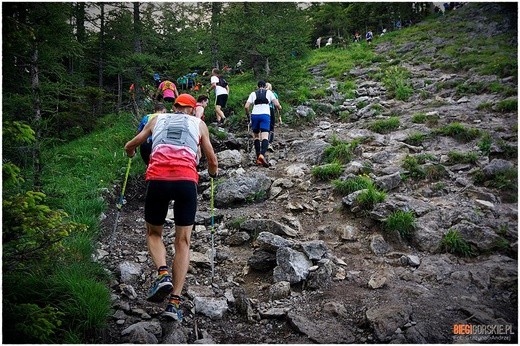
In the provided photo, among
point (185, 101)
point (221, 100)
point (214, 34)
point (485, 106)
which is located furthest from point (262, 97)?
point (214, 34)

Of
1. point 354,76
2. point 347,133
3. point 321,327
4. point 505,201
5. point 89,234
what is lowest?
point 321,327

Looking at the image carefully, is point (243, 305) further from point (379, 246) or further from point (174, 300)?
point (379, 246)

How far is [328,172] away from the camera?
761 cm

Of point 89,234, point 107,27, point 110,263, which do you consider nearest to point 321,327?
point 110,263

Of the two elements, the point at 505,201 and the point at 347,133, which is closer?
the point at 505,201

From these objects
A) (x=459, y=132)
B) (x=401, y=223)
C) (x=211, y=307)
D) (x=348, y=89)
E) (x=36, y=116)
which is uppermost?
(x=348, y=89)

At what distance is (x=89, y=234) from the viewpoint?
5207 millimetres

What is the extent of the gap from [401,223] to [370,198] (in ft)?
2.62

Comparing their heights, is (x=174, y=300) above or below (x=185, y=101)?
below

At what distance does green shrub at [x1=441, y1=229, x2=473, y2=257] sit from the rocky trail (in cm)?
11

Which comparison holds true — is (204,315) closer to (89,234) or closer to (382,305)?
(382,305)

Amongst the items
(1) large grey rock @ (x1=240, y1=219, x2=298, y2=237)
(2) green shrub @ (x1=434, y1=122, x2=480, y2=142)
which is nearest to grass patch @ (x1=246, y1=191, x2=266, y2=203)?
(1) large grey rock @ (x1=240, y1=219, x2=298, y2=237)

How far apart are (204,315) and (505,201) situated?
227 inches

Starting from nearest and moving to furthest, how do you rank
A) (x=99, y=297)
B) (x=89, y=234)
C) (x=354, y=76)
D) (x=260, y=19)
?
(x=99, y=297)
(x=89, y=234)
(x=260, y=19)
(x=354, y=76)
